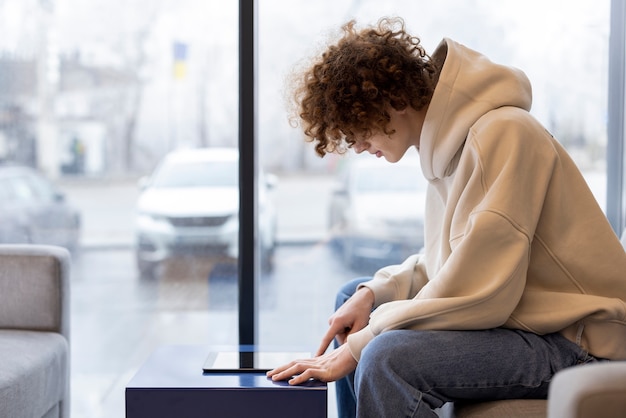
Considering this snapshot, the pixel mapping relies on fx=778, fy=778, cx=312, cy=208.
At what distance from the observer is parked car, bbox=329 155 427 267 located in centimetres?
291

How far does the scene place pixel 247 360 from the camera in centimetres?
195

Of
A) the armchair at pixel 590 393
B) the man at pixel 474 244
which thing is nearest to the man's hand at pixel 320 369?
the man at pixel 474 244

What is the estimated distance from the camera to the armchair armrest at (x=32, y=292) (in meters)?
2.36

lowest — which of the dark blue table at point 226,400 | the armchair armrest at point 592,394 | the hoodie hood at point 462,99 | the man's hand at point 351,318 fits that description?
the dark blue table at point 226,400

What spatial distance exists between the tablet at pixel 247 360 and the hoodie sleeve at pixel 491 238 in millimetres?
340

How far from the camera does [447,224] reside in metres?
1.78

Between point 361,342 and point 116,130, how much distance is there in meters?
1.61

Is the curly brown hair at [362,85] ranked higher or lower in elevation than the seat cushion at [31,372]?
higher

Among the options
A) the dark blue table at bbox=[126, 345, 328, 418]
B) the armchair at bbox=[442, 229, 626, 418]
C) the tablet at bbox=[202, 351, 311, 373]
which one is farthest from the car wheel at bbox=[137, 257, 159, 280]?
the armchair at bbox=[442, 229, 626, 418]

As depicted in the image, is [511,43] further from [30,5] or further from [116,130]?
[30,5]

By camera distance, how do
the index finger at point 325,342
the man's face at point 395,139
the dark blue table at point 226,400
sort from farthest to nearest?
1. the index finger at point 325,342
2. the man's face at point 395,139
3. the dark blue table at point 226,400

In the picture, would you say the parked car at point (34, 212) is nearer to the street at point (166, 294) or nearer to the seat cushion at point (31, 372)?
the street at point (166, 294)

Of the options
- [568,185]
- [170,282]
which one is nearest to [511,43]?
[568,185]

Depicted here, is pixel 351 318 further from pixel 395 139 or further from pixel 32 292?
pixel 32 292
